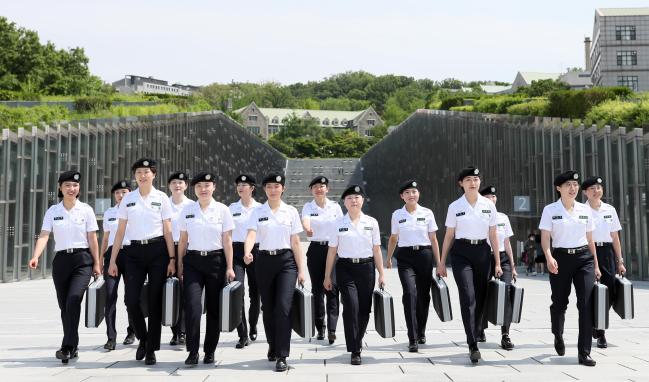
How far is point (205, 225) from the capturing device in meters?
7.00

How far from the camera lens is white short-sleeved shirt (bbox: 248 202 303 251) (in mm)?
7035

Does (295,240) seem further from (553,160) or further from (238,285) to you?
(553,160)

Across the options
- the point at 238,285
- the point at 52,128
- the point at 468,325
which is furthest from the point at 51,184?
the point at 468,325

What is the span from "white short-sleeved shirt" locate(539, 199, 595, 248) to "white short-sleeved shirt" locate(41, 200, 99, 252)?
506 centimetres

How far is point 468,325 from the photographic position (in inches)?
276

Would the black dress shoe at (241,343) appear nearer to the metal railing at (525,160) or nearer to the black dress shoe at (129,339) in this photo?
the black dress shoe at (129,339)

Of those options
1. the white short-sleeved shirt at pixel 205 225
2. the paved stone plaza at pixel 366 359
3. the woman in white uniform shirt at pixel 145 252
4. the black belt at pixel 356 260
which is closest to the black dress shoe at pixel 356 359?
the paved stone plaza at pixel 366 359

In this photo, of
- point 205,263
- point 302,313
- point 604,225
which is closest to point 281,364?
point 302,313

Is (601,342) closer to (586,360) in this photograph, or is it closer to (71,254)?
(586,360)

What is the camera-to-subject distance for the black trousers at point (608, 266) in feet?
26.6

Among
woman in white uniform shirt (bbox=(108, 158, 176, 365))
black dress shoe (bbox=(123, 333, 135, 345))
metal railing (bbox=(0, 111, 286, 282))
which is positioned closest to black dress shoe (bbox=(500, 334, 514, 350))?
woman in white uniform shirt (bbox=(108, 158, 176, 365))

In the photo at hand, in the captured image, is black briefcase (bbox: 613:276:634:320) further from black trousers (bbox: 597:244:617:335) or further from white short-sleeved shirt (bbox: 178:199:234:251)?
white short-sleeved shirt (bbox: 178:199:234:251)

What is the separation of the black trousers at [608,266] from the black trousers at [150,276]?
17.1 ft

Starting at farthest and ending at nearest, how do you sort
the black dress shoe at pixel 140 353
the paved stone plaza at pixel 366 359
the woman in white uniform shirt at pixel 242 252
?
the woman in white uniform shirt at pixel 242 252
the black dress shoe at pixel 140 353
the paved stone plaza at pixel 366 359
